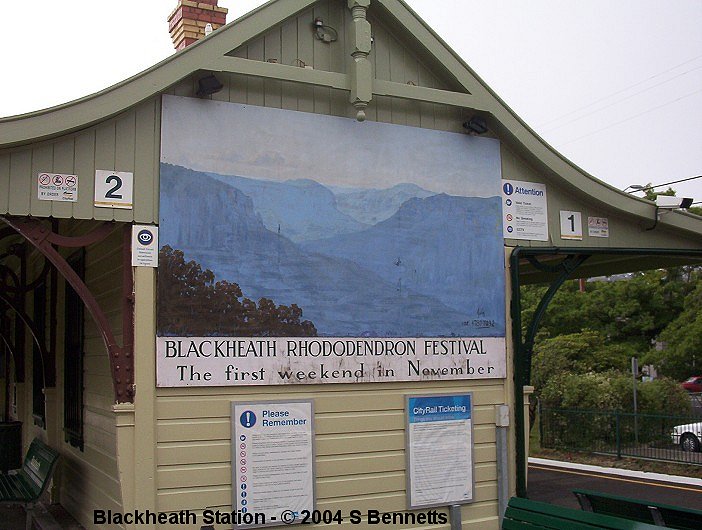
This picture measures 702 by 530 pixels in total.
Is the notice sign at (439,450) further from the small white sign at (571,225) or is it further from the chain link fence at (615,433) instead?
the chain link fence at (615,433)

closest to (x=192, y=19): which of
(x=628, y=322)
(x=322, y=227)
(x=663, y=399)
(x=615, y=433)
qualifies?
(x=322, y=227)

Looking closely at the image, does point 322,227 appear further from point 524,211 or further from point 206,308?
point 524,211

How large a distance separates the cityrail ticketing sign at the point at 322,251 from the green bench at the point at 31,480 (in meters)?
2.92

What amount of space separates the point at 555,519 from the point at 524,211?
396cm

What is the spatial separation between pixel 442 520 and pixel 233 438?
8.28ft

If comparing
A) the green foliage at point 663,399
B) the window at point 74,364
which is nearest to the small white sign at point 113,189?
the window at point 74,364

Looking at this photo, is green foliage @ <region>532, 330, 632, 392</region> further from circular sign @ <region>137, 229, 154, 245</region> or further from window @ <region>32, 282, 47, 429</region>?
circular sign @ <region>137, 229, 154, 245</region>

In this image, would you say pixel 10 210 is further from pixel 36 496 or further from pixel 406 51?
pixel 406 51

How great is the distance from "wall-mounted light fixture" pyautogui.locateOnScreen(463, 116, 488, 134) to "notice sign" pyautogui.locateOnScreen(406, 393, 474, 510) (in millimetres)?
2903

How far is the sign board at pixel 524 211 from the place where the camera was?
922 centimetres

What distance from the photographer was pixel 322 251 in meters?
8.10

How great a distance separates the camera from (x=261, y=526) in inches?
296

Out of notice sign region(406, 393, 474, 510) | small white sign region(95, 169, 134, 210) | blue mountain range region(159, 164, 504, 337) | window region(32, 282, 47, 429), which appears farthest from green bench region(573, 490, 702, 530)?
window region(32, 282, 47, 429)

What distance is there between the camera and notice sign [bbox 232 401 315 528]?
24.5 ft
